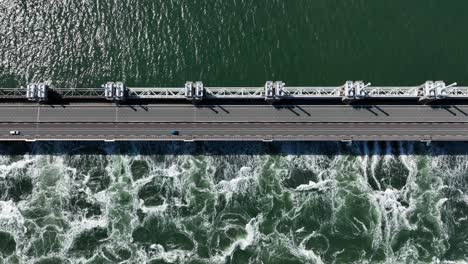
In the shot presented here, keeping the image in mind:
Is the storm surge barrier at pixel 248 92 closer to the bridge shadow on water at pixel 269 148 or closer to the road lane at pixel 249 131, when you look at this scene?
the road lane at pixel 249 131

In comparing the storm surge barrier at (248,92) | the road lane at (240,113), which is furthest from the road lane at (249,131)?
the storm surge barrier at (248,92)

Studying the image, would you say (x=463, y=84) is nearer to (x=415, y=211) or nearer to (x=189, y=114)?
(x=415, y=211)

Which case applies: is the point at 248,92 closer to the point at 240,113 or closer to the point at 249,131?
the point at 240,113

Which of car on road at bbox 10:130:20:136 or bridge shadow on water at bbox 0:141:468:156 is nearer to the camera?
car on road at bbox 10:130:20:136

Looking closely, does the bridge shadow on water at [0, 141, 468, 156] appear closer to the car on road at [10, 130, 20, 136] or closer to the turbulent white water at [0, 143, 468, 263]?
the turbulent white water at [0, 143, 468, 263]

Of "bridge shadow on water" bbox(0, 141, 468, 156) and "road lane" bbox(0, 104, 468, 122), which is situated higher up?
"road lane" bbox(0, 104, 468, 122)

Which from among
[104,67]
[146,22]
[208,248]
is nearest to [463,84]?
[208,248]

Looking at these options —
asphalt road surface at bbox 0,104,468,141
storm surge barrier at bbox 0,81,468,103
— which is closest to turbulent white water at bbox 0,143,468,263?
asphalt road surface at bbox 0,104,468,141

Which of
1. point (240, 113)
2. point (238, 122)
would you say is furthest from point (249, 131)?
point (240, 113)
